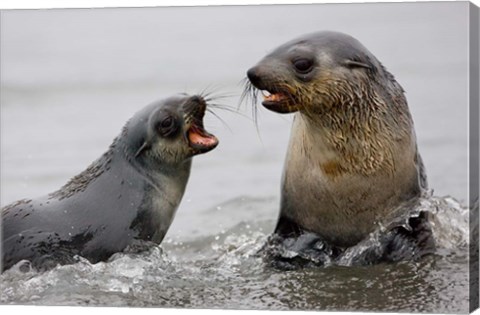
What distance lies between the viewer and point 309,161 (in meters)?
10.4

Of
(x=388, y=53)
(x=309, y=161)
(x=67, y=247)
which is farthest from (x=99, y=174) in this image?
(x=388, y=53)

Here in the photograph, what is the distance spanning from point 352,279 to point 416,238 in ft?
2.01

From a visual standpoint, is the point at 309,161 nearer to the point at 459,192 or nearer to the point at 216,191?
the point at 459,192

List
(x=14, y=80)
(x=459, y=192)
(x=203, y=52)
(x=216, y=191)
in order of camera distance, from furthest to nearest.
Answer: (x=216, y=191), (x=14, y=80), (x=203, y=52), (x=459, y=192)

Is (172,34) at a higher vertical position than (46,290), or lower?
higher

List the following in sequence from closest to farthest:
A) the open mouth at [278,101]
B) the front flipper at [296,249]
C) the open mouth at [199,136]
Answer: the open mouth at [278,101], the open mouth at [199,136], the front flipper at [296,249]

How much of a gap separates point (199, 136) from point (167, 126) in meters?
0.24

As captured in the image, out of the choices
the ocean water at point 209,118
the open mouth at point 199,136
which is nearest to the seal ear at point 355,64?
the ocean water at point 209,118

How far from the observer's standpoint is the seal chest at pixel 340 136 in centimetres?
996

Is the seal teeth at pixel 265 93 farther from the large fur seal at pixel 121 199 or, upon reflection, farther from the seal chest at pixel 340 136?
the large fur seal at pixel 121 199

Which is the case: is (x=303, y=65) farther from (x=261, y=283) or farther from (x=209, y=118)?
(x=261, y=283)

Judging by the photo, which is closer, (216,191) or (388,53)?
(388,53)

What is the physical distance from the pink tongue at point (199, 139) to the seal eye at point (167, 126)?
0.12m

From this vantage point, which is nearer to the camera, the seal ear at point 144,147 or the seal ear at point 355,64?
the seal ear at point 355,64
